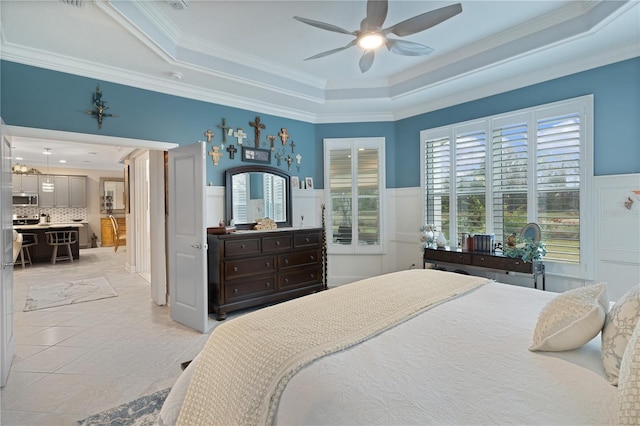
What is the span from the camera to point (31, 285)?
5340 mm

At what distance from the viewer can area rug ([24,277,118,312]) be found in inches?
173

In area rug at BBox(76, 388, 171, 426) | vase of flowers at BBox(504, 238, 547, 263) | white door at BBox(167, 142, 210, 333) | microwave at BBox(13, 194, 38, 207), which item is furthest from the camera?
microwave at BBox(13, 194, 38, 207)

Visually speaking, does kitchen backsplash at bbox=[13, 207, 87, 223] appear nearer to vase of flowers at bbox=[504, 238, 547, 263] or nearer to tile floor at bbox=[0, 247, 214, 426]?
tile floor at bbox=[0, 247, 214, 426]

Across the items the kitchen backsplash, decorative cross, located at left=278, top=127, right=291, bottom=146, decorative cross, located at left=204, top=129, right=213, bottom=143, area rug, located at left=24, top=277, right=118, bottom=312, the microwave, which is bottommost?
area rug, located at left=24, top=277, right=118, bottom=312

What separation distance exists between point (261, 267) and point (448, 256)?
91.8 inches

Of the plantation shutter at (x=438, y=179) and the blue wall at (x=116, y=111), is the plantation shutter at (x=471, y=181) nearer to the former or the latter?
the plantation shutter at (x=438, y=179)

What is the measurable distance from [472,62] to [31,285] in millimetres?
7413

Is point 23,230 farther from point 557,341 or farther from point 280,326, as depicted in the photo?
point 557,341

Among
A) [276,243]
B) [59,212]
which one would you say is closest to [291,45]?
[276,243]

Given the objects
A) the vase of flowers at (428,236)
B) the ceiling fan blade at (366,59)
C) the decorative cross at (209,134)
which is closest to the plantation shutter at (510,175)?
the vase of flowers at (428,236)

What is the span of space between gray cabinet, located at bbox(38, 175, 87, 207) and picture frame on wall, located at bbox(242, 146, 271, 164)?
832 centimetres

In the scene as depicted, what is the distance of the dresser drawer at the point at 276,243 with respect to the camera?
13.0ft

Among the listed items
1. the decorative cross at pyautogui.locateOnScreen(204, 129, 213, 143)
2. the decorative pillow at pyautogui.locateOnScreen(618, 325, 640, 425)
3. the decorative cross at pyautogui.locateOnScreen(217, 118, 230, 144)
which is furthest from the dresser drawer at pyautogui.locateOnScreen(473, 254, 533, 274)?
the decorative cross at pyautogui.locateOnScreen(204, 129, 213, 143)

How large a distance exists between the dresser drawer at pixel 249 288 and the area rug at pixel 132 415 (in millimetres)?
1529
